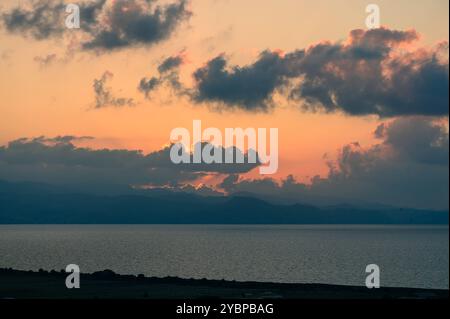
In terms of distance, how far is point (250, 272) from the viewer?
14262 centimetres

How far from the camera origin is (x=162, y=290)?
65.4 meters

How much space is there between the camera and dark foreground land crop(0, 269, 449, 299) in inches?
2306

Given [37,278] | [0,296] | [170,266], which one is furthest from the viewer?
[170,266]

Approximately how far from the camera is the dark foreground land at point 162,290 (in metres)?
58.6
